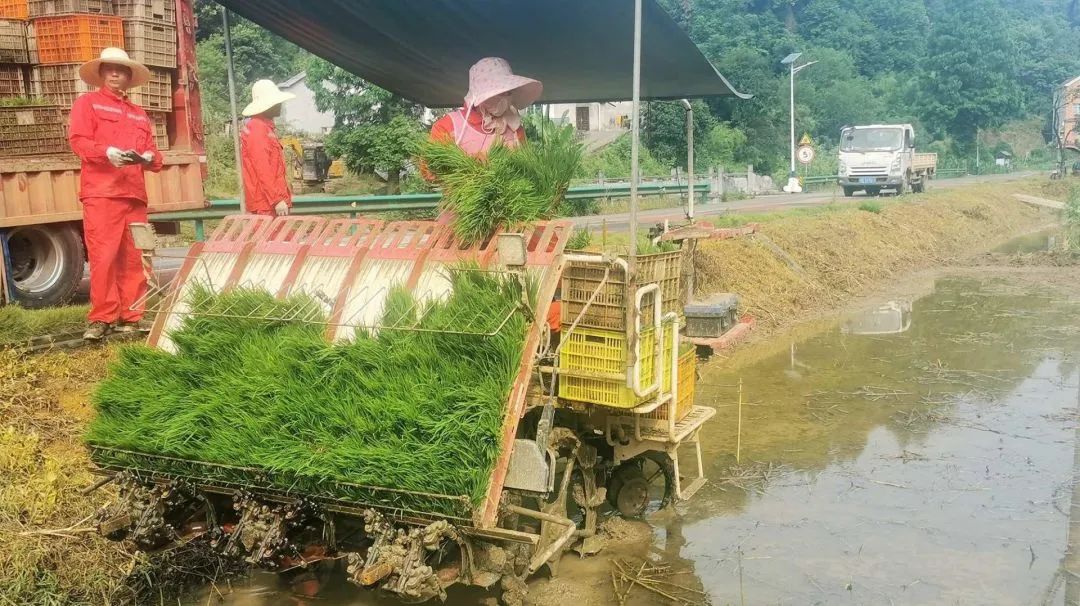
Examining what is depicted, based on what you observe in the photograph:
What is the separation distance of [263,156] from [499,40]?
2126mm

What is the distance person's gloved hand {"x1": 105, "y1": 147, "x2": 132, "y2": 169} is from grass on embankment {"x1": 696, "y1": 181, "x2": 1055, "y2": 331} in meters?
7.92

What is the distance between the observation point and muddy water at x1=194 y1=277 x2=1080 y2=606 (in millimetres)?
5430

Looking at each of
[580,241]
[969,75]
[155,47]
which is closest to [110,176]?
[580,241]

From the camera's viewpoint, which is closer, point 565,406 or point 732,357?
point 565,406

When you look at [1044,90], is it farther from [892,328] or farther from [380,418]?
[380,418]

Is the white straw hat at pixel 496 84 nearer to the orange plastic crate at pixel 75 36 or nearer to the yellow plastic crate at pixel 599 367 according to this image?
the yellow plastic crate at pixel 599 367

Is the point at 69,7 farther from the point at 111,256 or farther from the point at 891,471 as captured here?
the point at 891,471

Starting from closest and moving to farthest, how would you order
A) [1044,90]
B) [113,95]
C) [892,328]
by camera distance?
[113,95] < [892,328] < [1044,90]

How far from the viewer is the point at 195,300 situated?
5281 millimetres

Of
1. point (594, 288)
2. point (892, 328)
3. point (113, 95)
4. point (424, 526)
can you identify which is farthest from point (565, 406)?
point (892, 328)

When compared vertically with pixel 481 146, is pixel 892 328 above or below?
below

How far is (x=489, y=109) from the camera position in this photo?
6.15 meters

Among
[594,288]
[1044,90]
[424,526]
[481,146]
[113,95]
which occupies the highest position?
[1044,90]

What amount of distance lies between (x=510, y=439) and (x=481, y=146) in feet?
8.06
